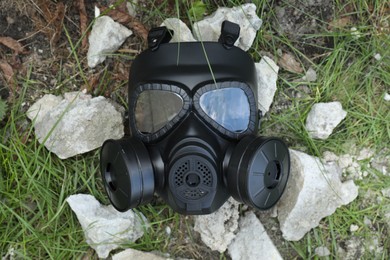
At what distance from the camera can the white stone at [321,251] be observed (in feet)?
11.7

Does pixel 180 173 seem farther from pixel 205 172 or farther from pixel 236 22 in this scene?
pixel 236 22

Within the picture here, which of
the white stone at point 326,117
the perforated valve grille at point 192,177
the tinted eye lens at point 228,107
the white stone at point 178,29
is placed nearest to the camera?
the perforated valve grille at point 192,177

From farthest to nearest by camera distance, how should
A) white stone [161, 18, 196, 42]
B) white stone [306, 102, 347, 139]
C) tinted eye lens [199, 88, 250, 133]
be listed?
white stone [306, 102, 347, 139]
white stone [161, 18, 196, 42]
tinted eye lens [199, 88, 250, 133]

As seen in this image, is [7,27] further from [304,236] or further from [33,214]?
[304,236]

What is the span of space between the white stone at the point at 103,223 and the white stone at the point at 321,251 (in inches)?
41.9

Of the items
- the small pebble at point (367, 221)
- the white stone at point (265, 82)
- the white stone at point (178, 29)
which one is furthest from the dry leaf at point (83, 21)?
the small pebble at point (367, 221)

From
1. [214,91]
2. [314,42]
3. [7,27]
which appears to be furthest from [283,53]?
[7,27]

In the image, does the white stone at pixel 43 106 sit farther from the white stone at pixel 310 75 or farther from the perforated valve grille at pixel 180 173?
the white stone at pixel 310 75

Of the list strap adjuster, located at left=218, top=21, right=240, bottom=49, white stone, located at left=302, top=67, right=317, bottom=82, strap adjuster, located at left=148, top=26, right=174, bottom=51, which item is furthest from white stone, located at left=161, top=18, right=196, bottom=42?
white stone, located at left=302, top=67, right=317, bottom=82

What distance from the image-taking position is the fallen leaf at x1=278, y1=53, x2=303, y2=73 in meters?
3.59

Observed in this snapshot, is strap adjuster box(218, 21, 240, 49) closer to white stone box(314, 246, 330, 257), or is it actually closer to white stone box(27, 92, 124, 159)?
white stone box(27, 92, 124, 159)

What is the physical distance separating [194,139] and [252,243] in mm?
841

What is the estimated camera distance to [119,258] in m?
3.52

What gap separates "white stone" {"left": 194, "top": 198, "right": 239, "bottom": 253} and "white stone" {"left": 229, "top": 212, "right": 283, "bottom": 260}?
5 cm
